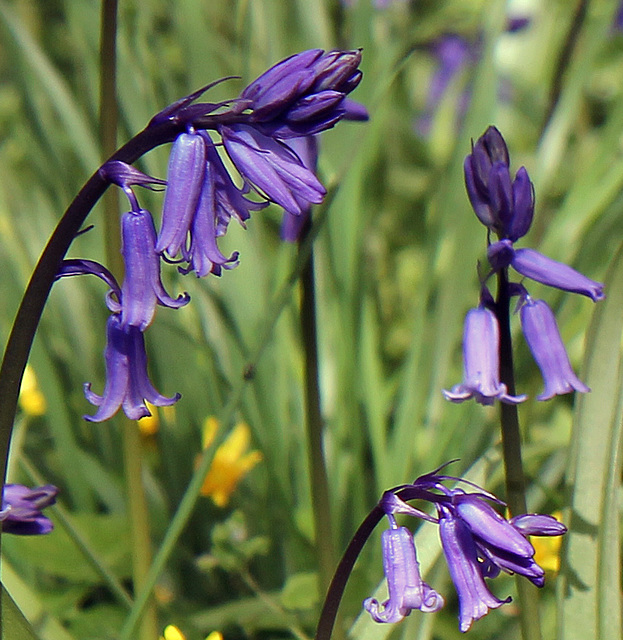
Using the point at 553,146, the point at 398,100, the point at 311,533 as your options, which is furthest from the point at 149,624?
the point at 398,100

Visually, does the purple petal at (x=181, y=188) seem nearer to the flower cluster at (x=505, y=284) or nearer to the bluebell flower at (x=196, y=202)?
the bluebell flower at (x=196, y=202)

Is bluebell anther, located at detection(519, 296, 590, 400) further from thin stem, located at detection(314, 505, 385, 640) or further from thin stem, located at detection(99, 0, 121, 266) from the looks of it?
thin stem, located at detection(99, 0, 121, 266)

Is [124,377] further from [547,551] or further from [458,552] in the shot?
[547,551]

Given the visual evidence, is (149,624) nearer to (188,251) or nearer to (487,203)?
(188,251)

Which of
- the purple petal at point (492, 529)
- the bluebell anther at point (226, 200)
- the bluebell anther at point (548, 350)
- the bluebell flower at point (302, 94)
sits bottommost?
the purple petal at point (492, 529)

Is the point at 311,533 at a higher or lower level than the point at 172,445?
lower

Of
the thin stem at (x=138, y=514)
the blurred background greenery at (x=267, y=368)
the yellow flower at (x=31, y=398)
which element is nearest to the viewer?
the thin stem at (x=138, y=514)

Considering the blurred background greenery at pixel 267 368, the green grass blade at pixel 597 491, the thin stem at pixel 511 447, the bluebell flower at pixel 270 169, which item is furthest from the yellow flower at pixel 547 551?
the bluebell flower at pixel 270 169
